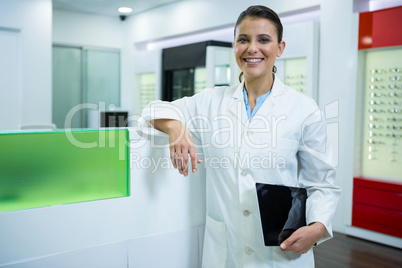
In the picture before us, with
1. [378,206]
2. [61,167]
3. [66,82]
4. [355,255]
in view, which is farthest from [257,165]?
[66,82]

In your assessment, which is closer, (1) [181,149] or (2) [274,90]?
(1) [181,149]

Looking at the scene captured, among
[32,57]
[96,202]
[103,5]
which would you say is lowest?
[96,202]

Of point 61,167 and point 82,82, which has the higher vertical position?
point 82,82

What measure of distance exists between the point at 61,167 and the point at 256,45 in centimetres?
83

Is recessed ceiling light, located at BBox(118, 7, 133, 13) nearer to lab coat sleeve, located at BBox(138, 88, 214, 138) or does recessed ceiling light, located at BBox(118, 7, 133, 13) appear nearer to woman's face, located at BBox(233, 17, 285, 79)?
lab coat sleeve, located at BBox(138, 88, 214, 138)

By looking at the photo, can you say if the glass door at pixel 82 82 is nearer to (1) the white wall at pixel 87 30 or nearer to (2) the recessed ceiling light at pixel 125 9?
(1) the white wall at pixel 87 30

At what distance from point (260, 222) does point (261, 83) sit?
0.52 m

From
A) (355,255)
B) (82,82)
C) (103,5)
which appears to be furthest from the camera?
(82,82)

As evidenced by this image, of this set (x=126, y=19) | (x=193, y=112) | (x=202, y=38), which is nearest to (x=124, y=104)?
(x=126, y=19)

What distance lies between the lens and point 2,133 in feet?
4.59

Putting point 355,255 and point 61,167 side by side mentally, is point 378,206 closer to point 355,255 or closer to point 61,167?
point 355,255

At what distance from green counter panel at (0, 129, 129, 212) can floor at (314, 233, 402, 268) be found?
2753 millimetres

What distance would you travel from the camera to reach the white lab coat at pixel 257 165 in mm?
1440

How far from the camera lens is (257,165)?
1.46 meters
